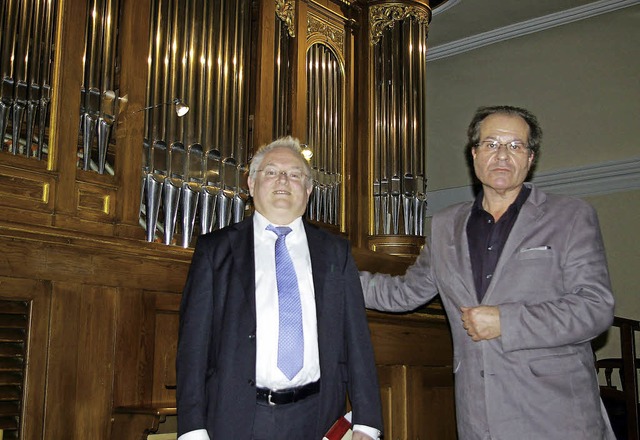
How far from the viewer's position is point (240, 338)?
241cm

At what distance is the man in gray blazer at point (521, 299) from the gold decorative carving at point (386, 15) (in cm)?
251

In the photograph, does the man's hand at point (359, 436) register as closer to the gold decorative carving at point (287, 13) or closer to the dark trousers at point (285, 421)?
the dark trousers at point (285, 421)

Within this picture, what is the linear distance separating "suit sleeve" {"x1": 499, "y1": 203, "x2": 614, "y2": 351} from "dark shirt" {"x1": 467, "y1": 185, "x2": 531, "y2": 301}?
0.20 m

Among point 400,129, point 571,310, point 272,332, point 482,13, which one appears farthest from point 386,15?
point 272,332

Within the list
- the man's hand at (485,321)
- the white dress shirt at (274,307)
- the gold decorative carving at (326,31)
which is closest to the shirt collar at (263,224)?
the white dress shirt at (274,307)

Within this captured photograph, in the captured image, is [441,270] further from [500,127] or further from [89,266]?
[89,266]

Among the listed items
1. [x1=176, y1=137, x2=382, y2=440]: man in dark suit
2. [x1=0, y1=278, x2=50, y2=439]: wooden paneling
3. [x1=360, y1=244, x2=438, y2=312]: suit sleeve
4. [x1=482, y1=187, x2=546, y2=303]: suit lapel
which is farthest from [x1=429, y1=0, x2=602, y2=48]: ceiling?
[x1=0, y1=278, x2=50, y2=439]: wooden paneling

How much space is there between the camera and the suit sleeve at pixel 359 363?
2.56 metres

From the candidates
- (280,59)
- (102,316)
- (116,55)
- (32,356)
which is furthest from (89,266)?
(280,59)

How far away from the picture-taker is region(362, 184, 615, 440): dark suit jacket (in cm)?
253

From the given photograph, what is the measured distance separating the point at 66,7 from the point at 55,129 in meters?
0.58

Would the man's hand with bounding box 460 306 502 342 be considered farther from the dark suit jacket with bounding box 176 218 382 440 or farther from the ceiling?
the ceiling

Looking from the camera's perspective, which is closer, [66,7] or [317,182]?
[66,7]

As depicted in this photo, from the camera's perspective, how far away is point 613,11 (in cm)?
626
